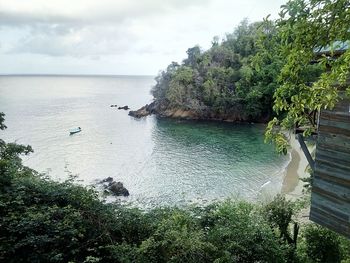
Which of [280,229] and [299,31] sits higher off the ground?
[299,31]

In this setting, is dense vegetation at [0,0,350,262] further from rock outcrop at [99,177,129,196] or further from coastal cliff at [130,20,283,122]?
coastal cliff at [130,20,283,122]

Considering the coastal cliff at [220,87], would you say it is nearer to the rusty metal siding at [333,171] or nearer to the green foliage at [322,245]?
the green foliage at [322,245]

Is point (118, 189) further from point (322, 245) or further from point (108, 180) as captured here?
point (322, 245)

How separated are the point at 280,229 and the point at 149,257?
5726 mm

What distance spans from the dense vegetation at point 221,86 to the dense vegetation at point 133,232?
126 ft

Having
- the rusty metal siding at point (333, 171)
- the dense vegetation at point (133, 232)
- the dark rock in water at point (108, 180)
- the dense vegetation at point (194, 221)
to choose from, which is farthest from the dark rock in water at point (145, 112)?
the rusty metal siding at point (333, 171)

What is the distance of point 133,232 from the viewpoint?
9.60 metres

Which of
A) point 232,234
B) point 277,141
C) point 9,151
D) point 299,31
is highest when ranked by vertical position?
point 299,31

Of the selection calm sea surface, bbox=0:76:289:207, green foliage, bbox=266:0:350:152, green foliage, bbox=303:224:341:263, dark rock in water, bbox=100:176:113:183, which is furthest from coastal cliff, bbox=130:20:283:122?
green foliage, bbox=266:0:350:152

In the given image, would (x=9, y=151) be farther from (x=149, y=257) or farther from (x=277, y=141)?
(x=277, y=141)

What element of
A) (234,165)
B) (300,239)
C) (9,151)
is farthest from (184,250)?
(234,165)

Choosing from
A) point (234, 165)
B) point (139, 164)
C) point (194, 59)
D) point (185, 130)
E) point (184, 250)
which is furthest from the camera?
point (194, 59)

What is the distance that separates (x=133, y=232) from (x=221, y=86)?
151 ft

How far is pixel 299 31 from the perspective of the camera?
2848 mm
